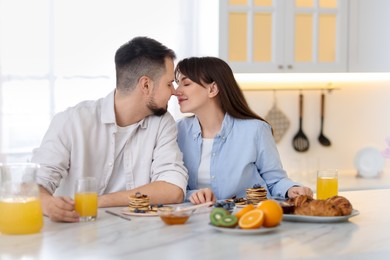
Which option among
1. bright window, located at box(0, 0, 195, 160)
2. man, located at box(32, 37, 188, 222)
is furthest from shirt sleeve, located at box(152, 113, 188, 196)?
bright window, located at box(0, 0, 195, 160)

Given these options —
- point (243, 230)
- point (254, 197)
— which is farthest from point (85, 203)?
point (254, 197)

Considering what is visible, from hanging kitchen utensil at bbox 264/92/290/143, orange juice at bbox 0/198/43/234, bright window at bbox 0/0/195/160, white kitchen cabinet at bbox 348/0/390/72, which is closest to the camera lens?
orange juice at bbox 0/198/43/234

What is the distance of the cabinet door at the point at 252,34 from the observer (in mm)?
4590

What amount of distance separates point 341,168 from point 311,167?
0.80 ft

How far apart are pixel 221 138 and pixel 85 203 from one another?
109 centimetres

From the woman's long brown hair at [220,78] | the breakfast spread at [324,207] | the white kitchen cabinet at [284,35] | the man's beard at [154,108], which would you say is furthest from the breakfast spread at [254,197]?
the white kitchen cabinet at [284,35]

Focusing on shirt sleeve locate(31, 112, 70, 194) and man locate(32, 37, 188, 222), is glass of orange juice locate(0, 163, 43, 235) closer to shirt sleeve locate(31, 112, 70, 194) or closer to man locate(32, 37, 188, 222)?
shirt sleeve locate(31, 112, 70, 194)

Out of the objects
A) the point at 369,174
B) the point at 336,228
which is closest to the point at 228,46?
the point at 369,174

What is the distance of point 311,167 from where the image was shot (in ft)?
17.3

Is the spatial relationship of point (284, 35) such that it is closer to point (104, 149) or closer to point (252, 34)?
point (252, 34)

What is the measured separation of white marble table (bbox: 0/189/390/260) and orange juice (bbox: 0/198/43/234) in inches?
1.2

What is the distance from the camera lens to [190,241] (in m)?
2.26

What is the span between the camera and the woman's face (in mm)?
3518

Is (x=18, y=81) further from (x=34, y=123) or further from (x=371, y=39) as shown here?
(x=371, y=39)
